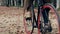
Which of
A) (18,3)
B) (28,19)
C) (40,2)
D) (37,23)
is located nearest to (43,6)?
(40,2)

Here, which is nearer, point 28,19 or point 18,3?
point 28,19

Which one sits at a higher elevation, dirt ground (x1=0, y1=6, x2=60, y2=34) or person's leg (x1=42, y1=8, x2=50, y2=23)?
person's leg (x1=42, y1=8, x2=50, y2=23)

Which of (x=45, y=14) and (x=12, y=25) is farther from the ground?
(x=45, y=14)

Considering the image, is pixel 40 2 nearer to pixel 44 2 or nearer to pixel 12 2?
pixel 44 2

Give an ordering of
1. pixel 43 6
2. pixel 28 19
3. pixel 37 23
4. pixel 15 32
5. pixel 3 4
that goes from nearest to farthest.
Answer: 1. pixel 43 6
2. pixel 37 23
3. pixel 28 19
4. pixel 15 32
5. pixel 3 4

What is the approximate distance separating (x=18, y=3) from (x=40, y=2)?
22.9 metres

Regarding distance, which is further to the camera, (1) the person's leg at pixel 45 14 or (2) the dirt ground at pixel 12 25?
(2) the dirt ground at pixel 12 25

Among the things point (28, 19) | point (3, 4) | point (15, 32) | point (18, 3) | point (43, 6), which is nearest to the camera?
point (43, 6)

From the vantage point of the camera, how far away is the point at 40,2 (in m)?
6.22

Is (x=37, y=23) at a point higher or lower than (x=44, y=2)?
lower

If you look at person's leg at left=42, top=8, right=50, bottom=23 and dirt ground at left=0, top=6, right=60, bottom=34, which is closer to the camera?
person's leg at left=42, top=8, right=50, bottom=23

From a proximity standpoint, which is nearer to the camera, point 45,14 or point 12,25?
point 45,14

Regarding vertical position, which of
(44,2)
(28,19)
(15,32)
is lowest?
(15,32)

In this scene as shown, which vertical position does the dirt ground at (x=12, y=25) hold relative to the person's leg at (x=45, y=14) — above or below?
below
